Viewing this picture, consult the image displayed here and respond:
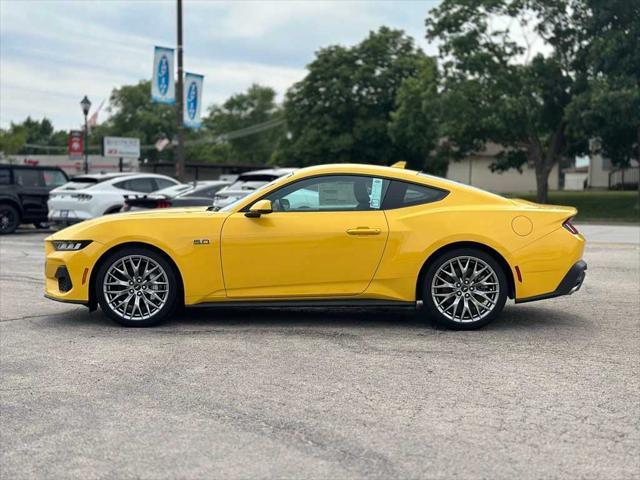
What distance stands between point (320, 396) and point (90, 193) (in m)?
14.4

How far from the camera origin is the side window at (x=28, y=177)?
19.7 meters

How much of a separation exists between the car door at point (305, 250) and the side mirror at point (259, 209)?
5 centimetres

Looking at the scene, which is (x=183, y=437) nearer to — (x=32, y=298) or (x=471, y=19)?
(x=32, y=298)

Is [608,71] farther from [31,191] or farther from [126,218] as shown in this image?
[126,218]

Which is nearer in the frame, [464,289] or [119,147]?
[464,289]

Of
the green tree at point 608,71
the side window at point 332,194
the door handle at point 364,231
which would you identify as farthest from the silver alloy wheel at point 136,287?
the green tree at point 608,71

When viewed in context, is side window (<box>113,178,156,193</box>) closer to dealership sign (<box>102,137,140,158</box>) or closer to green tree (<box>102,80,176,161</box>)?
dealership sign (<box>102,137,140,158</box>)

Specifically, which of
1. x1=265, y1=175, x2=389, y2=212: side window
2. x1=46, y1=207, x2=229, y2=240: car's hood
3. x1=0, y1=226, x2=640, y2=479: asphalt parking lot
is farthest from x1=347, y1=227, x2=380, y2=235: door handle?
x1=46, y1=207, x2=229, y2=240: car's hood

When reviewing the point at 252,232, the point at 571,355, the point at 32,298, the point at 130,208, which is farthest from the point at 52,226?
the point at 571,355

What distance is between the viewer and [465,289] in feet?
22.2

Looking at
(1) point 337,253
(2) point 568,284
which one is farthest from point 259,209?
(2) point 568,284

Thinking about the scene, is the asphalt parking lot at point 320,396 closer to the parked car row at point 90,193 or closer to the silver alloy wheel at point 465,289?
the silver alloy wheel at point 465,289

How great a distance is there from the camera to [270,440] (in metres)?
4.01

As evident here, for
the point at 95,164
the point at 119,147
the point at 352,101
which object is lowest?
the point at 95,164
